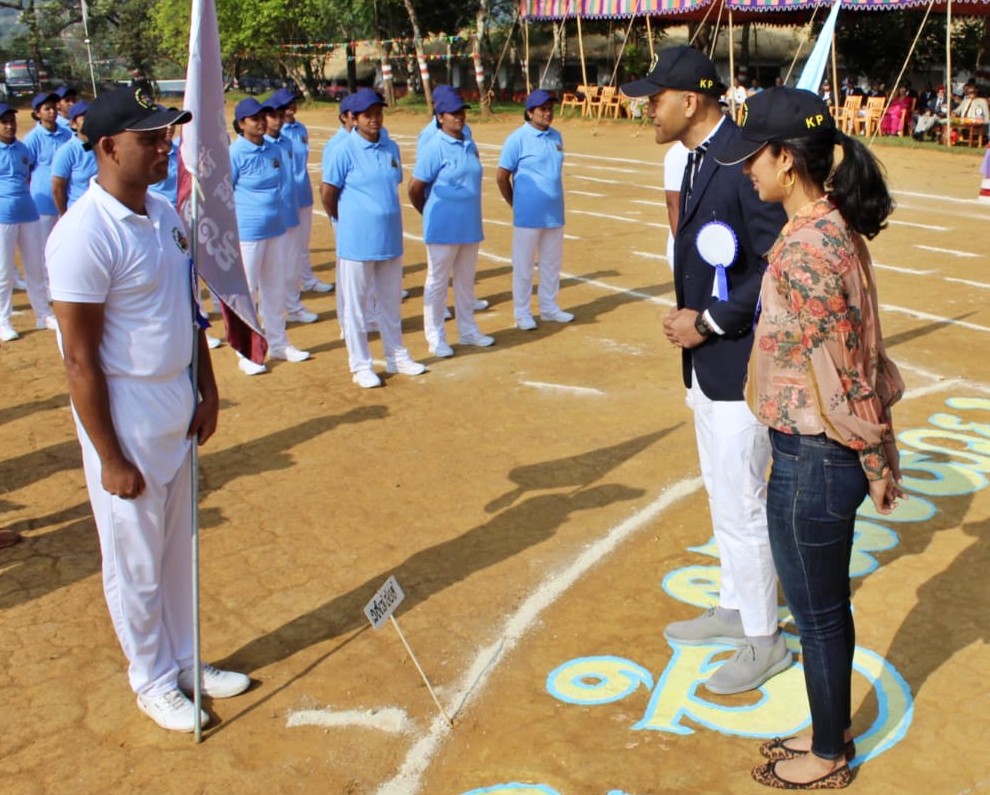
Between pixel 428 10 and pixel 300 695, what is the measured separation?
4403 cm

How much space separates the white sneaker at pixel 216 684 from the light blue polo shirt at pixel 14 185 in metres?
7.35

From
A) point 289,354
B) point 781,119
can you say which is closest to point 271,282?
point 289,354

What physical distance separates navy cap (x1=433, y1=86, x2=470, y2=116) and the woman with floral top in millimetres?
5623

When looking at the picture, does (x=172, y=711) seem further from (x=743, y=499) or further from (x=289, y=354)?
(x=289, y=354)

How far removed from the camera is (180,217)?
4.18m

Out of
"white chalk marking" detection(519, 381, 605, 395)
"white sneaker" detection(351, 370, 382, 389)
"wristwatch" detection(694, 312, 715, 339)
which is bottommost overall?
"white chalk marking" detection(519, 381, 605, 395)

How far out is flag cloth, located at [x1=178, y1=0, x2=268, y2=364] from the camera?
4.15 metres

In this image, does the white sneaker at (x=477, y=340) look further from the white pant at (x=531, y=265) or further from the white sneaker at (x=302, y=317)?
the white sneaker at (x=302, y=317)

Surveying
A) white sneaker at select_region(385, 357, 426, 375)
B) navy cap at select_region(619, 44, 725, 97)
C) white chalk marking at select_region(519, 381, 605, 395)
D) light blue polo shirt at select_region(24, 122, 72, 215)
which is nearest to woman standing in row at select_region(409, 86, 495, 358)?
white sneaker at select_region(385, 357, 426, 375)

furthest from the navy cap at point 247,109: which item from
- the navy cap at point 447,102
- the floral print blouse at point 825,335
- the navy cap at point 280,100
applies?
the floral print blouse at point 825,335

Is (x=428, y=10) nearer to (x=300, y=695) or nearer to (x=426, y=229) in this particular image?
(x=426, y=229)

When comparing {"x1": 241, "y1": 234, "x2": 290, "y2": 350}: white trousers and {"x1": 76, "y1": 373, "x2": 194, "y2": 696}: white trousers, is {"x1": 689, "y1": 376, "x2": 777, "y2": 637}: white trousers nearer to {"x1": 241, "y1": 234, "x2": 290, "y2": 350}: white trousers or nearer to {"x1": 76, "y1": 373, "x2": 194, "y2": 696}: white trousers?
{"x1": 76, "y1": 373, "x2": 194, "y2": 696}: white trousers

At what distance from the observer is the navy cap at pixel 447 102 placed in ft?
Result: 28.4

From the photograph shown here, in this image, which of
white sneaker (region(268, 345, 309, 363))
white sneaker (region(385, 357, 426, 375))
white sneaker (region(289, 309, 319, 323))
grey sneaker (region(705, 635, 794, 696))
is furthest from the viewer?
white sneaker (region(289, 309, 319, 323))
